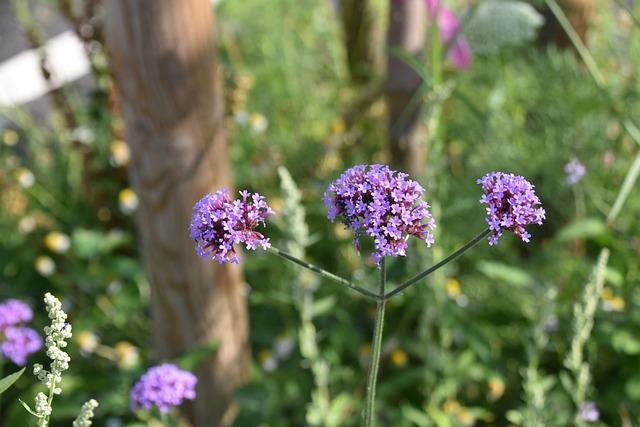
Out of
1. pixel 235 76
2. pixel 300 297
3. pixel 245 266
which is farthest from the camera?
pixel 235 76

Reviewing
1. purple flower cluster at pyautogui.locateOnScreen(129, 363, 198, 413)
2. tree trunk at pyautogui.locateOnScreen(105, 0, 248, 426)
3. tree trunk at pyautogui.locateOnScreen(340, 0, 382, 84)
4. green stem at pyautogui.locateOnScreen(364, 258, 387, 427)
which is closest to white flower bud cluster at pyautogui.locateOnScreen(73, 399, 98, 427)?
green stem at pyautogui.locateOnScreen(364, 258, 387, 427)

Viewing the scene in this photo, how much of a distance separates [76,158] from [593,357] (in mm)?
1885

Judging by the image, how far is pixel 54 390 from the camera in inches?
39.0

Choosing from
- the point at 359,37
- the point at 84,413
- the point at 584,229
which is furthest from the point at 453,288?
the point at 84,413

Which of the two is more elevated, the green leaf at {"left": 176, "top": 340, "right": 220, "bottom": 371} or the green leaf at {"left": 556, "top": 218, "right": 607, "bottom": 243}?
the green leaf at {"left": 556, "top": 218, "right": 607, "bottom": 243}

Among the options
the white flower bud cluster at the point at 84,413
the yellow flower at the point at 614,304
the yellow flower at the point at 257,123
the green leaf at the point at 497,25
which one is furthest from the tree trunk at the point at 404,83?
the white flower bud cluster at the point at 84,413

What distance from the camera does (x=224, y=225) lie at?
100 cm

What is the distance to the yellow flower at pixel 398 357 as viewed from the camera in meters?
2.44

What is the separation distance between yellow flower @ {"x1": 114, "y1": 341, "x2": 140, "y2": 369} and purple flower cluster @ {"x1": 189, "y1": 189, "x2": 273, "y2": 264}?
1456mm

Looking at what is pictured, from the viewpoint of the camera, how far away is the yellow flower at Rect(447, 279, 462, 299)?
254 centimetres

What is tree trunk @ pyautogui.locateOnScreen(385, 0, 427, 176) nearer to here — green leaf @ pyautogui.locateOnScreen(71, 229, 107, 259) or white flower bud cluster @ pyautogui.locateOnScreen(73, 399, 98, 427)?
green leaf @ pyautogui.locateOnScreen(71, 229, 107, 259)

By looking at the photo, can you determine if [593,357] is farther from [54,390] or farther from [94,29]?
[94,29]

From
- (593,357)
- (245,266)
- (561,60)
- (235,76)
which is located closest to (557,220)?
(561,60)

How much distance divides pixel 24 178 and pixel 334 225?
1059mm
